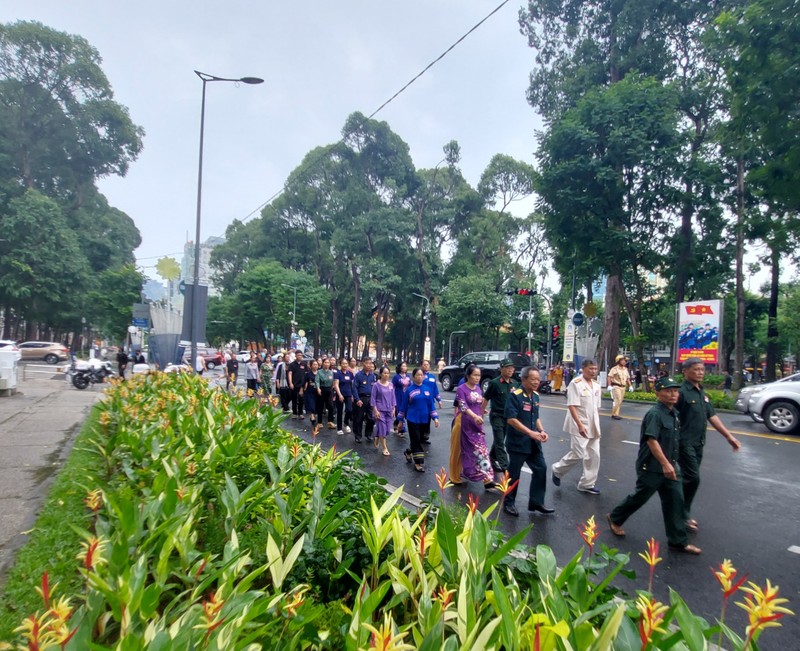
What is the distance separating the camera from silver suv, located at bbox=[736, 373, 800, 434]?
37.2 feet

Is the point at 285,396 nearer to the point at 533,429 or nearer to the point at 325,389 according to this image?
the point at 325,389

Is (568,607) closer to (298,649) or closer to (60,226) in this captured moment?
(298,649)

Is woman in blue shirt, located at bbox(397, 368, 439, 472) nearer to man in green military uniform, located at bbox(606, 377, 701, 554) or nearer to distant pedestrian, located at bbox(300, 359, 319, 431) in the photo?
man in green military uniform, located at bbox(606, 377, 701, 554)

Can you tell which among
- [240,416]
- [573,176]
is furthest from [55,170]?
[240,416]

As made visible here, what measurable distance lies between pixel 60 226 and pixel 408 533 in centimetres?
4394

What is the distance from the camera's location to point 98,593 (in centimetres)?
197

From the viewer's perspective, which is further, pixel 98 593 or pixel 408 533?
pixel 408 533

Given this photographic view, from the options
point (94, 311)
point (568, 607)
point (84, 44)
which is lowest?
point (568, 607)

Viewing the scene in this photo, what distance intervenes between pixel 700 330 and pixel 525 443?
15.8 meters

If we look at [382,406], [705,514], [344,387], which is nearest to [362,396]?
[344,387]

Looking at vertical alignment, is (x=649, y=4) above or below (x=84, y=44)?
below

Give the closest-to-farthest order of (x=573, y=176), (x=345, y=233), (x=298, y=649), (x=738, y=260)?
(x=298, y=649) < (x=573, y=176) < (x=738, y=260) < (x=345, y=233)

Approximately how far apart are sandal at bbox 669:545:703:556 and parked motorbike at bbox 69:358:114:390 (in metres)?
20.8

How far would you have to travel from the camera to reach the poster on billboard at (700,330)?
17828 mm
